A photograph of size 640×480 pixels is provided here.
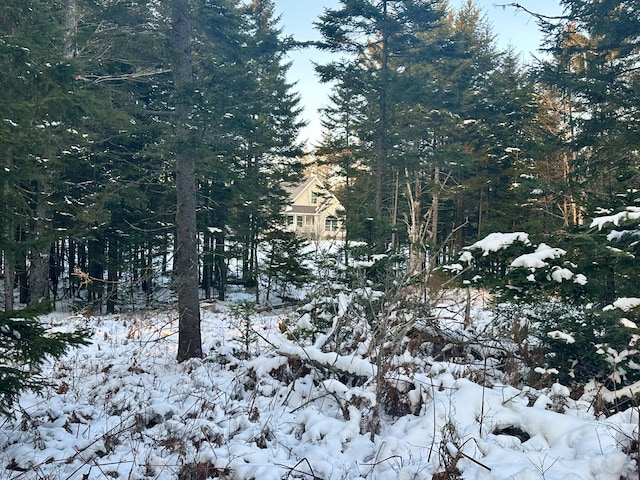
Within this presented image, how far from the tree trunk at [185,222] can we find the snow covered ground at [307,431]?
2.12 metres

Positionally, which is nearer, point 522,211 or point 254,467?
point 254,467

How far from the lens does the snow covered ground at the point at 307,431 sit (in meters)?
3.43

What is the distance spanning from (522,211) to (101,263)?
1969 cm

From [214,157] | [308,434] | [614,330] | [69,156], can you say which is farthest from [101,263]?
[614,330]

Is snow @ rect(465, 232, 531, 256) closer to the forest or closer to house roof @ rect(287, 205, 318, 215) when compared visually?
the forest

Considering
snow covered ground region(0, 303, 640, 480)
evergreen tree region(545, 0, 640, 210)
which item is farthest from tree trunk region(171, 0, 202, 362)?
evergreen tree region(545, 0, 640, 210)

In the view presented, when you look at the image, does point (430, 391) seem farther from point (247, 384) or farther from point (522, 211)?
point (522, 211)

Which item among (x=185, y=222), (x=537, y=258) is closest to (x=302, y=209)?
(x=185, y=222)

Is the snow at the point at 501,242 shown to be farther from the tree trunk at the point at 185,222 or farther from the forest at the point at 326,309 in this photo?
the tree trunk at the point at 185,222

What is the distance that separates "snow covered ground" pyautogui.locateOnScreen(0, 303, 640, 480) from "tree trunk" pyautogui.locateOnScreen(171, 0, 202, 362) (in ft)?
6.97

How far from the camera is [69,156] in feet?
40.7

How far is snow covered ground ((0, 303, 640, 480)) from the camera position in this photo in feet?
11.3

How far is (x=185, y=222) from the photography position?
8570 mm

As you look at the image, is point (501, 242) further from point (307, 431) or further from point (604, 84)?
point (604, 84)
